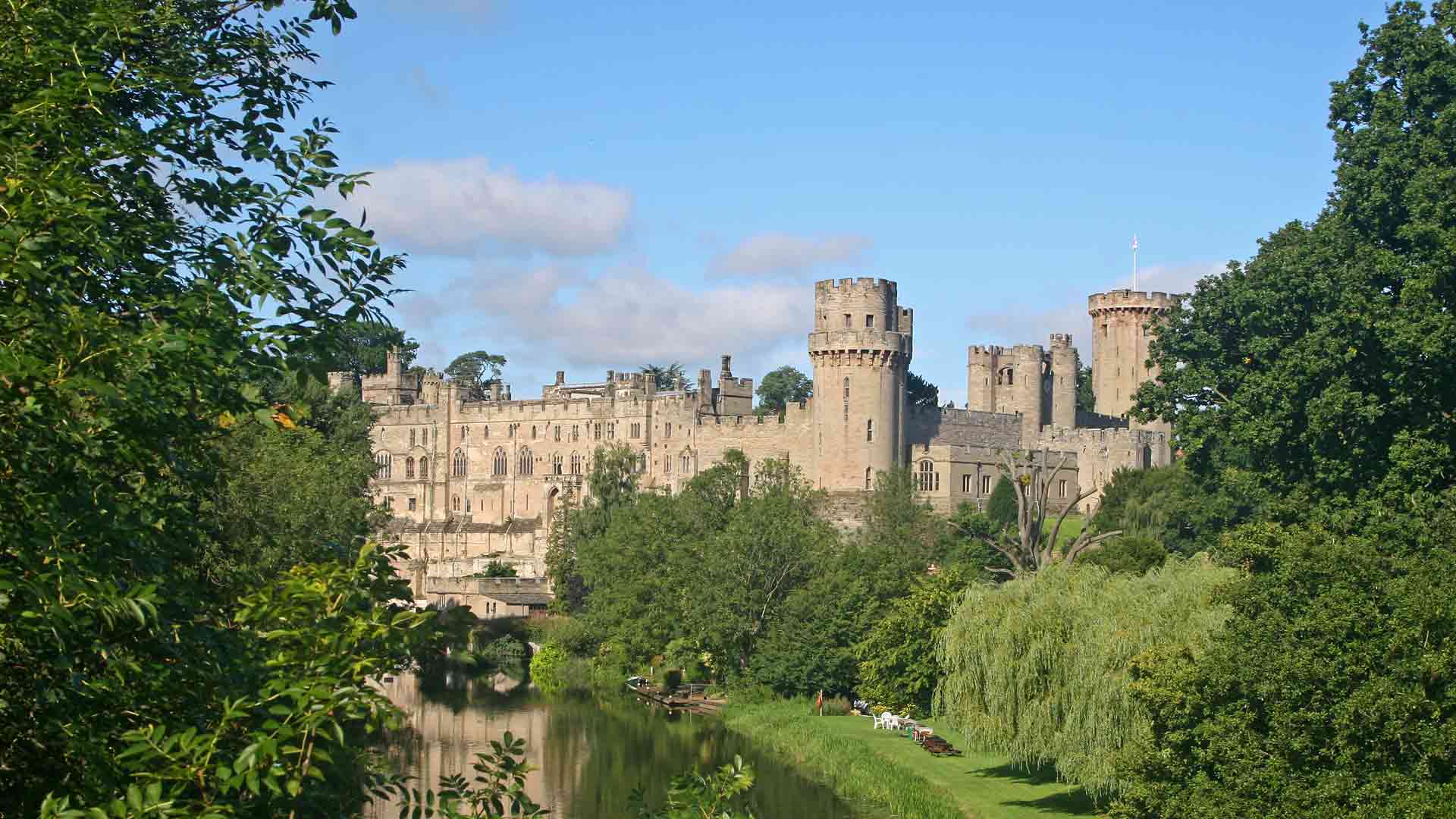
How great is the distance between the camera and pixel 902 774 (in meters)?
36.1

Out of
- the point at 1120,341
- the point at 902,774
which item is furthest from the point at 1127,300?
the point at 902,774

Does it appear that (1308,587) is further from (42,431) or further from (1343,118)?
(42,431)

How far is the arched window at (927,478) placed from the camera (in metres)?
83.8

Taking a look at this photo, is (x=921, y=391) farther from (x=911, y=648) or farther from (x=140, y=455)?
(x=140, y=455)

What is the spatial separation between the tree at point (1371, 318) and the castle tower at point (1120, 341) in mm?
64693

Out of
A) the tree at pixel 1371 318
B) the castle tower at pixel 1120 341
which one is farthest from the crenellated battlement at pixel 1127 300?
the tree at pixel 1371 318

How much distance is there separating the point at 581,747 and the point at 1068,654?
17.8 m

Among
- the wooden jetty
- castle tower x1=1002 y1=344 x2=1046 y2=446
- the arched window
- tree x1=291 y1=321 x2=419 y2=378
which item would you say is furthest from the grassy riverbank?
castle tower x1=1002 y1=344 x2=1046 y2=446

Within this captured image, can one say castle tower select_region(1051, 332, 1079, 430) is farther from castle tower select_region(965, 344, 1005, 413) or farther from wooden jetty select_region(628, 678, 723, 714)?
wooden jetty select_region(628, 678, 723, 714)

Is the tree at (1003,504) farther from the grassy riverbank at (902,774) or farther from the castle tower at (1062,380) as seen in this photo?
the grassy riverbank at (902,774)

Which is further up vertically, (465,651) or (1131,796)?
(465,651)

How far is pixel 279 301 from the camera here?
10453mm

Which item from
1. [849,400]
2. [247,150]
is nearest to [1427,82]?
[247,150]

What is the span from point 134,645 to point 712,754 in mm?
34516
